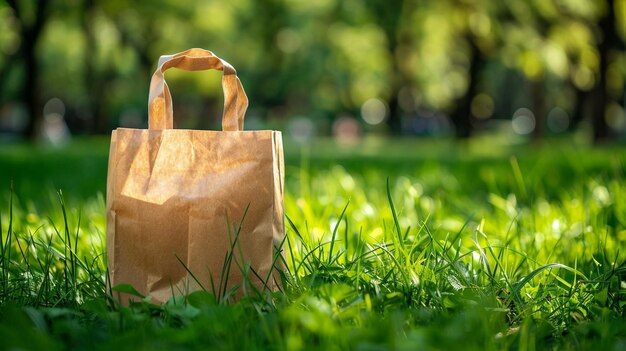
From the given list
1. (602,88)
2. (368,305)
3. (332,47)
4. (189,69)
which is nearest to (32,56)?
(332,47)

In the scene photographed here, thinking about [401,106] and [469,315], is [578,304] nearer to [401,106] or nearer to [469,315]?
[469,315]

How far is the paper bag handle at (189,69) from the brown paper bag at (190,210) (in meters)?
0.08

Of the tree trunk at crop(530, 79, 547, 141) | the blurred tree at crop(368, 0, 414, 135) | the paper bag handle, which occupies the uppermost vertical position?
the blurred tree at crop(368, 0, 414, 135)

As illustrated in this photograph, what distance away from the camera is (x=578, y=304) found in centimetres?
205

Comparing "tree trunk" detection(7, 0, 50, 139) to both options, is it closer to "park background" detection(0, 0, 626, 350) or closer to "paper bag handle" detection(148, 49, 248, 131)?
"park background" detection(0, 0, 626, 350)

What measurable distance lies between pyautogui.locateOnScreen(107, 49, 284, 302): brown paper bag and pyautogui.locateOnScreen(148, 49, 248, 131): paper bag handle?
78mm

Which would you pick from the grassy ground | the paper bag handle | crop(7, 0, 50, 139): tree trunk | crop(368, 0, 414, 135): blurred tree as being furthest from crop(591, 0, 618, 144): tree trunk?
the paper bag handle

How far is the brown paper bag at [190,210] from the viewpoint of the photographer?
2.01 meters

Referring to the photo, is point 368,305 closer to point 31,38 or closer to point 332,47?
point 31,38

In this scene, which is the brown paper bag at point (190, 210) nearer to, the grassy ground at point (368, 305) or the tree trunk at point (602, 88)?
the grassy ground at point (368, 305)

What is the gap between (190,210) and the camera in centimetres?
202

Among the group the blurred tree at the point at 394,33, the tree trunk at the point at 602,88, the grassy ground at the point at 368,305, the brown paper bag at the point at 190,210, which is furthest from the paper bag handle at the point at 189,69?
the tree trunk at the point at 602,88

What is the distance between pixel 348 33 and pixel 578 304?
19.9 meters

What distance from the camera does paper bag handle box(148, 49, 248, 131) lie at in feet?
6.90
